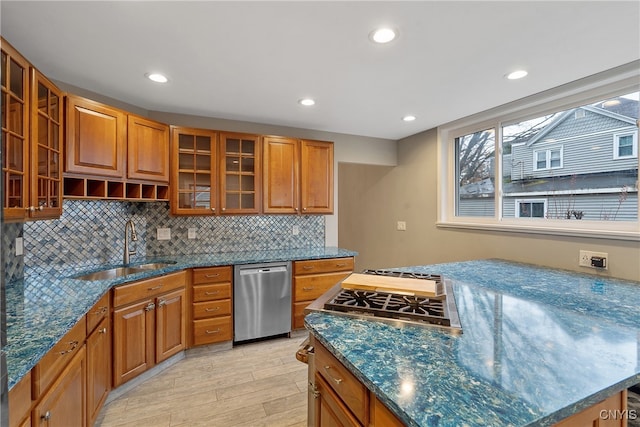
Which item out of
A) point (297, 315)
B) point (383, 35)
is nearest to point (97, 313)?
point (297, 315)

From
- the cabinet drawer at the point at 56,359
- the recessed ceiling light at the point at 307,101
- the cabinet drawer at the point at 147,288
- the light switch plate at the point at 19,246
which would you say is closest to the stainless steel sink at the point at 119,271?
the cabinet drawer at the point at 147,288

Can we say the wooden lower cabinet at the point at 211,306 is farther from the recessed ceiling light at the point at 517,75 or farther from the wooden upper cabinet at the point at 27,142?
the recessed ceiling light at the point at 517,75

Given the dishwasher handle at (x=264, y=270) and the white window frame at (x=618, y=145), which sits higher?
the white window frame at (x=618, y=145)

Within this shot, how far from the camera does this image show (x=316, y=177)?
3.44m

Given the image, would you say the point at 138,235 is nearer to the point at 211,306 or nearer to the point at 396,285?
the point at 211,306

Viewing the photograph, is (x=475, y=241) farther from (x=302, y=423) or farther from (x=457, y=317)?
(x=302, y=423)

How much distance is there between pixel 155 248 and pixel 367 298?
2.47 m

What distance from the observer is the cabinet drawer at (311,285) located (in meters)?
3.10

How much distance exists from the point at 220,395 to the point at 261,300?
91 centimetres

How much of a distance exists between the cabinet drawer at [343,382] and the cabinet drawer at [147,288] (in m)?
1.61

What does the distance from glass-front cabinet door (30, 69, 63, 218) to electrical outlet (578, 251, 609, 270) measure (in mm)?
3622

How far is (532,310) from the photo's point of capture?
4.54 feet

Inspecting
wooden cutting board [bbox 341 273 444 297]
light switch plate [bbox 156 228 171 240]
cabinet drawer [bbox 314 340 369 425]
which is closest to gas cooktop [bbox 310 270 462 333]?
wooden cutting board [bbox 341 273 444 297]

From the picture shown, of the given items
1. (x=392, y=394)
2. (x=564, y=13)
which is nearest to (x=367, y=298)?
(x=392, y=394)
